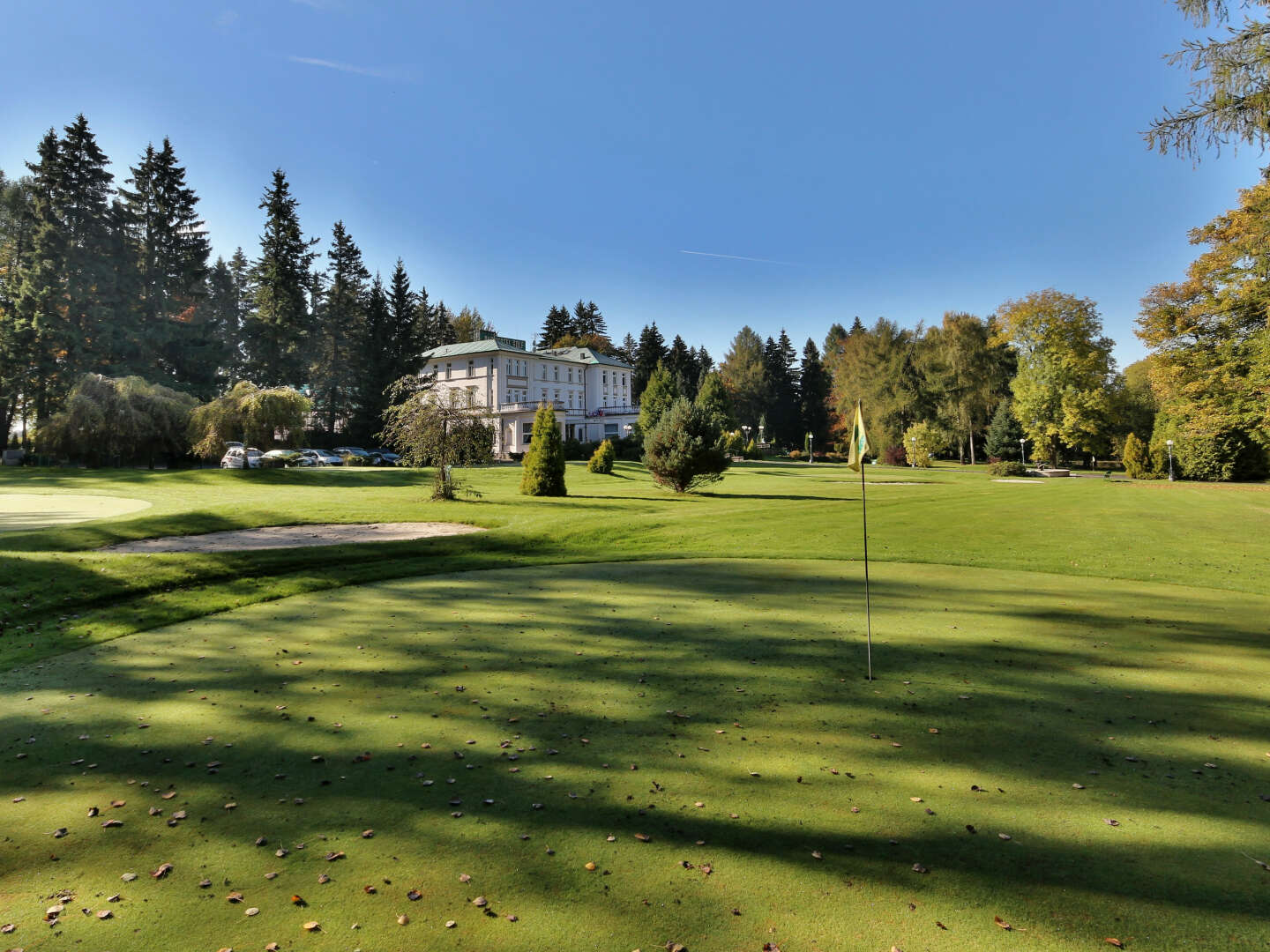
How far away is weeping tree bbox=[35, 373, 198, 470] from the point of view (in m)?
31.2

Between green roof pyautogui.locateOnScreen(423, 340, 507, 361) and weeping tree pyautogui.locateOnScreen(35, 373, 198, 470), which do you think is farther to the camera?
green roof pyautogui.locateOnScreen(423, 340, 507, 361)

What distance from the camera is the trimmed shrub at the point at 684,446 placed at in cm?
2569

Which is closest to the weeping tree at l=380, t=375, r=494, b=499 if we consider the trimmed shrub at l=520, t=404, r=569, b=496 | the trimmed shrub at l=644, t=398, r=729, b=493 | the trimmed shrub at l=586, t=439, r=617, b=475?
the trimmed shrub at l=520, t=404, r=569, b=496

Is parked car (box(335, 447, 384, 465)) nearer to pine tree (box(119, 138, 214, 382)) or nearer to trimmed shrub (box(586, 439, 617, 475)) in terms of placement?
pine tree (box(119, 138, 214, 382))

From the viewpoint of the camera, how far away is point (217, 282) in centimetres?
6750

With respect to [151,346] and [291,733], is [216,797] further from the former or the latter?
[151,346]

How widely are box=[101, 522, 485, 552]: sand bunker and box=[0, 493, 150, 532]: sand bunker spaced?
363cm

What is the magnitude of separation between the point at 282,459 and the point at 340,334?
96.3 ft

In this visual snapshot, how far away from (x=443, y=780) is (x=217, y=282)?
78.9 meters

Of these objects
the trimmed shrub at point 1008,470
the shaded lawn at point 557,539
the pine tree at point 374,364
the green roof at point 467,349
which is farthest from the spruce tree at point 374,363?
the trimmed shrub at point 1008,470

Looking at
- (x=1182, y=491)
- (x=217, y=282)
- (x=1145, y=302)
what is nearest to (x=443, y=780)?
(x=1182, y=491)

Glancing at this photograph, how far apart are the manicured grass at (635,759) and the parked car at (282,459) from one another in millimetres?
28332

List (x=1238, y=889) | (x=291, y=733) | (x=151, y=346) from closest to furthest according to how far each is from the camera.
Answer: (x=1238, y=889), (x=291, y=733), (x=151, y=346)

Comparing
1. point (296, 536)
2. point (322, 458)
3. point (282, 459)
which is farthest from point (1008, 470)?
point (322, 458)
